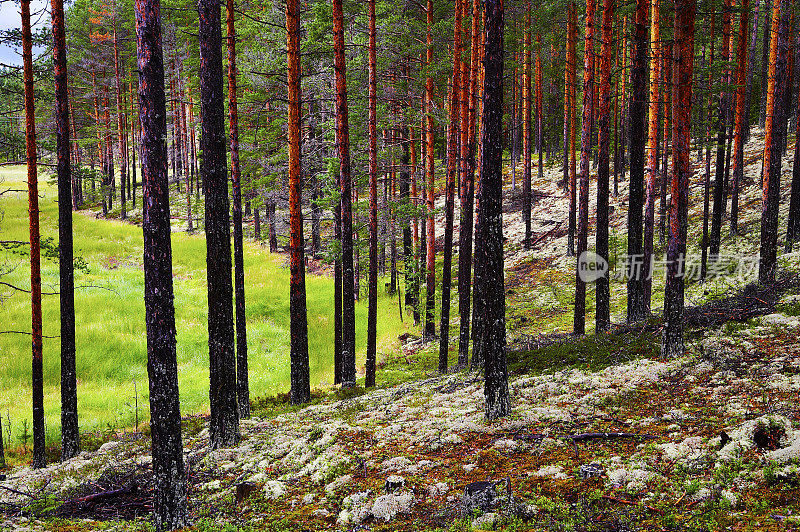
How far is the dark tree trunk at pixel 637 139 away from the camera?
11.6 metres

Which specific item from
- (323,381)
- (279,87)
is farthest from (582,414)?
(279,87)

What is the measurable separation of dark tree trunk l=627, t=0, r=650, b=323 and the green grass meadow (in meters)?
11.0

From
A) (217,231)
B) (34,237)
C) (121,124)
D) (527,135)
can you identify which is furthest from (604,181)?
(121,124)

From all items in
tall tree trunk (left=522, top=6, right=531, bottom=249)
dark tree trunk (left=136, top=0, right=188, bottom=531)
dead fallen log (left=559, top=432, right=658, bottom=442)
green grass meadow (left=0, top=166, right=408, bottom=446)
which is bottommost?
green grass meadow (left=0, top=166, right=408, bottom=446)

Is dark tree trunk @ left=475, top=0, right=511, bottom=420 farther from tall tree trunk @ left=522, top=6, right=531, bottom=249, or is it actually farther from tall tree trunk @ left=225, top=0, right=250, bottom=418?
tall tree trunk @ left=522, top=6, right=531, bottom=249

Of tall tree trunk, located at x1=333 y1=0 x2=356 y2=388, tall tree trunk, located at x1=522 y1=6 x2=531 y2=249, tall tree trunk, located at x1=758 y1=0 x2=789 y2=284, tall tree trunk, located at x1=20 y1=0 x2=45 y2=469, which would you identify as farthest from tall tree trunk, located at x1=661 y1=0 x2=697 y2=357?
tall tree trunk, located at x1=522 y1=6 x2=531 y2=249

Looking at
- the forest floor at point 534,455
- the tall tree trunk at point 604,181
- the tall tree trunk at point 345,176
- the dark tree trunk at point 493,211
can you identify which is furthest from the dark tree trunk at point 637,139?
the tall tree trunk at point 345,176

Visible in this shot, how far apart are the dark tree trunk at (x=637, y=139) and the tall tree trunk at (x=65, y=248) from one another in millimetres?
13787

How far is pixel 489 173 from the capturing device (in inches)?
305

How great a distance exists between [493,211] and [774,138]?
12093 millimetres

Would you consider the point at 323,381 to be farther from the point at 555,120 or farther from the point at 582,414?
the point at 555,120

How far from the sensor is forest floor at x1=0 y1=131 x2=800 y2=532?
16.9 feet

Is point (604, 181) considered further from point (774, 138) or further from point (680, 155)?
point (774, 138)

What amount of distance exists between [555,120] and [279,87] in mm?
33790
